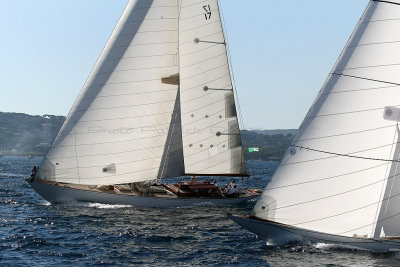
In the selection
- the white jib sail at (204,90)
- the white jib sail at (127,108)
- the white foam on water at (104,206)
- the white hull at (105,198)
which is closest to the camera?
the white jib sail at (127,108)

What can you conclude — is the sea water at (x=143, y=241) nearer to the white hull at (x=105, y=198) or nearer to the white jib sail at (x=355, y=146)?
the white hull at (x=105, y=198)

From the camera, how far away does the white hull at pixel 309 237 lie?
810 inches

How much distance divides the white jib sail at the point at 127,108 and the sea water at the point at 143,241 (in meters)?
2.56

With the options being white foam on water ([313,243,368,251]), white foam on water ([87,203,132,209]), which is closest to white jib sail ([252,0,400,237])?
white foam on water ([313,243,368,251])

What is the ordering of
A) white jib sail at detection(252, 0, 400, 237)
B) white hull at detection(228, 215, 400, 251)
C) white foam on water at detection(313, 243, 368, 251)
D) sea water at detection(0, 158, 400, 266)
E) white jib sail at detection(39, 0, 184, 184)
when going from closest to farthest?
white jib sail at detection(252, 0, 400, 237), white hull at detection(228, 215, 400, 251), white foam on water at detection(313, 243, 368, 251), sea water at detection(0, 158, 400, 266), white jib sail at detection(39, 0, 184, 184)

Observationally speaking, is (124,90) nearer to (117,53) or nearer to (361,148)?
(117,53)

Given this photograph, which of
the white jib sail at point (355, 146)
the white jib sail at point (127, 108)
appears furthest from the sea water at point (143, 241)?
the white jib sail at point (127, 108)

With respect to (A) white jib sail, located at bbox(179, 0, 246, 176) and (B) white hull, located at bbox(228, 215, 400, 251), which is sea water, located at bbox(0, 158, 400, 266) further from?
(A) white jib sail, located at bbox(179, 0, 246, 176)

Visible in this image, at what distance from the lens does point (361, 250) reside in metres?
21.2

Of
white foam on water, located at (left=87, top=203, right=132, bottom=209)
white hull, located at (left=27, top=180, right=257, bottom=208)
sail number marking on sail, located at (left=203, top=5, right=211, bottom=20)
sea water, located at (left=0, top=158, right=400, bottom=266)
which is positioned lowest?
sea water, located at (left=0, top=158, right=400, bottom=266)

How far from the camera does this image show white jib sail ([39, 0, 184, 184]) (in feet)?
111

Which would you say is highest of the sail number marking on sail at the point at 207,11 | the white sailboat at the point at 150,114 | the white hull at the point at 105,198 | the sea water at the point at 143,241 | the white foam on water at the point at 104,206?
the sail number marking on sail at the point at 207,11

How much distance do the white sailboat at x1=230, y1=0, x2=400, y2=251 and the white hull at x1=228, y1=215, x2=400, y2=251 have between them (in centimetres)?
4

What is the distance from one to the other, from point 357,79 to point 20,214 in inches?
900
